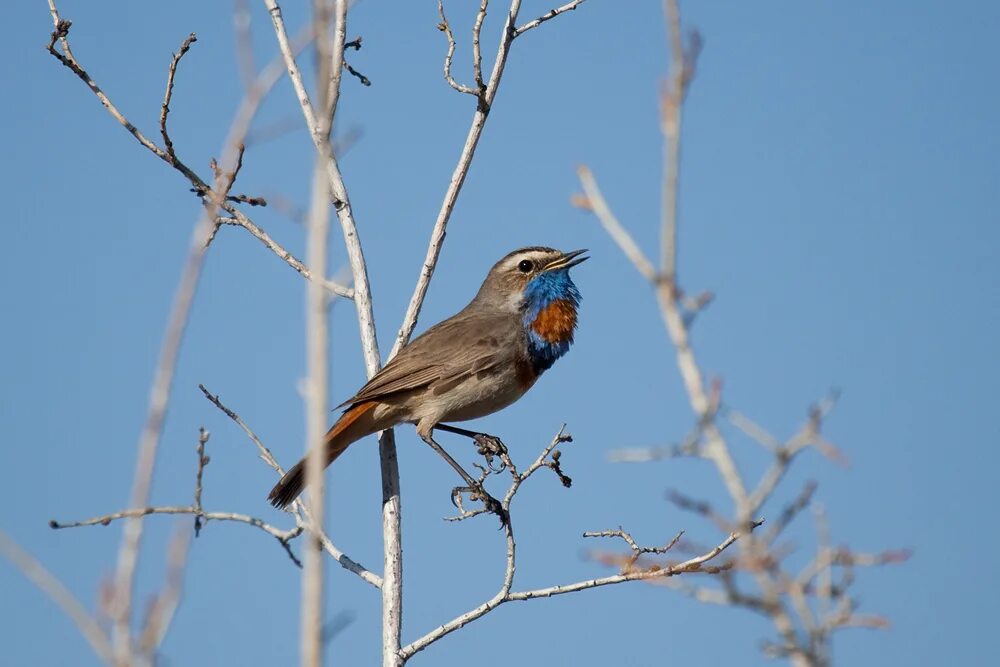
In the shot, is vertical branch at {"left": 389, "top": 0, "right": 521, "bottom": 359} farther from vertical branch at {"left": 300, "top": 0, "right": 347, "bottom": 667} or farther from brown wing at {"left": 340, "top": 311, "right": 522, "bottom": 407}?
vertical branch at {"left": 300, "top": 0, "right": 347, "bottom": 667}

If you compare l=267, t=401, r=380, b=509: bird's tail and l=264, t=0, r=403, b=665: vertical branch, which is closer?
l=264, t=0, r=403, b=665: vertical branch

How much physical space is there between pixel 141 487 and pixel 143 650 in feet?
1.44

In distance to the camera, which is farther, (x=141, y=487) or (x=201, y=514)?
(x=201, y=514)

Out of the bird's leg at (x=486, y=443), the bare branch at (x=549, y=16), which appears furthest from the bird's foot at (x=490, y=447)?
the bare branch at (x=549, y=16)

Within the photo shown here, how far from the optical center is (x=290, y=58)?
7719mm

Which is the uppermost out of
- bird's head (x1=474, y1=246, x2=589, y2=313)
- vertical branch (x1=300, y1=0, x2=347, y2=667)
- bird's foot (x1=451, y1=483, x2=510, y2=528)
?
bird's head (x1=474, y1=246, x2=589, y2=313)

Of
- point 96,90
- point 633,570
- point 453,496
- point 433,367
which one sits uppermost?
point 96,90

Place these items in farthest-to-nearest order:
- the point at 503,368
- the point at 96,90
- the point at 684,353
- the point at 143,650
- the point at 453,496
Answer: the point at 503,368 → the point at 453,496 → the point at 96,90 → the point at 143,650 → the point at 684,353

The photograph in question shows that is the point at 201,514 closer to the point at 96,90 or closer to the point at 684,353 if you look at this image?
the point at 96,90

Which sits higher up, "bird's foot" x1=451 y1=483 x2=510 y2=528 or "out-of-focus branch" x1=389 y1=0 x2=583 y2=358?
"out-of-focus branch" x1=389 y1=0 x2=583 y2=358

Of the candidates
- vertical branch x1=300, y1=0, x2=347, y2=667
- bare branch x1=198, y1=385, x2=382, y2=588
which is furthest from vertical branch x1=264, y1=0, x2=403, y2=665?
vertical branch x1=300, y1=0, x2=347, y2=667

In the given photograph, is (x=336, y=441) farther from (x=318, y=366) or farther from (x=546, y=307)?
(x=318, y=366)

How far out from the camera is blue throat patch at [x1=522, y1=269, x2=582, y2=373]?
9586 mm

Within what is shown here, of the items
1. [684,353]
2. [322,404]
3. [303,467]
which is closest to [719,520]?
[684,353]
